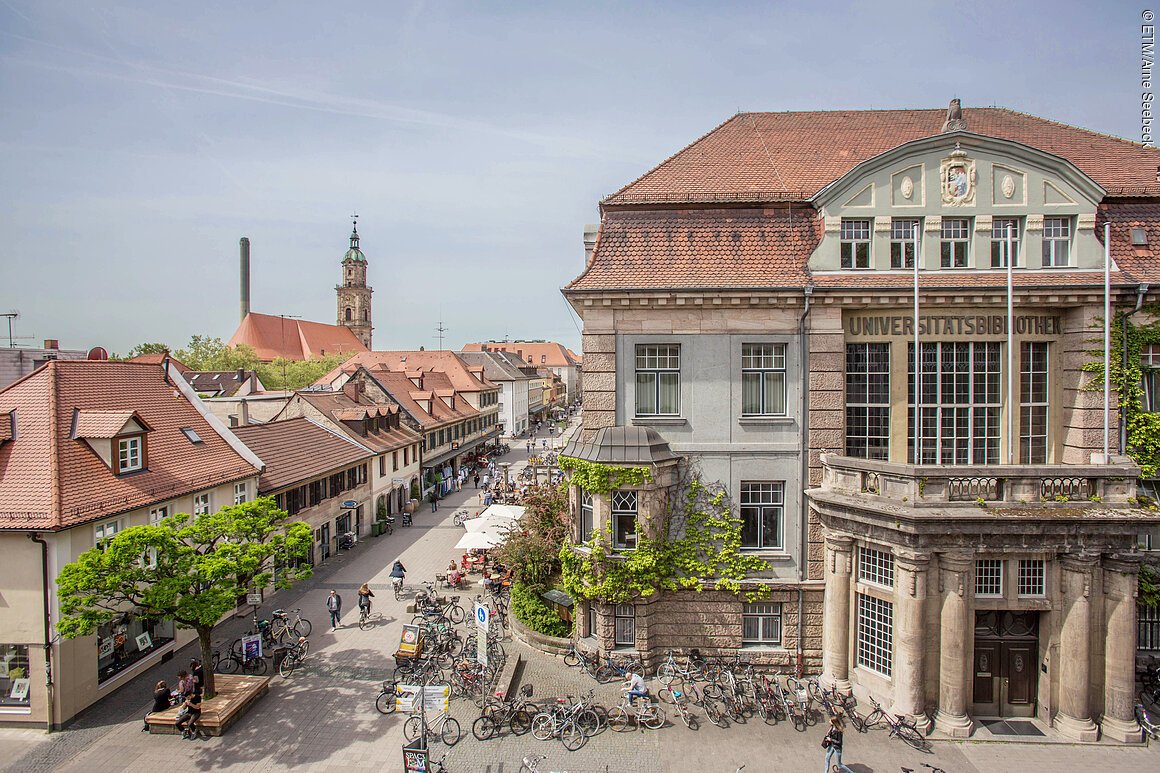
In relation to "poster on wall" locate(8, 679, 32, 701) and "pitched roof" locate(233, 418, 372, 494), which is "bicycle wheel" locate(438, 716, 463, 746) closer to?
"poster on wall" locate(8, 679, 32, 701)

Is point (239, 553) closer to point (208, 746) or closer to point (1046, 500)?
point (208, 746)

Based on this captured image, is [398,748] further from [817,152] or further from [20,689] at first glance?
[817,152]

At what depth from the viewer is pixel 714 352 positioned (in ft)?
55.1

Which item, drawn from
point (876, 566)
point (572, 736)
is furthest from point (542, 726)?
point (876, 566)

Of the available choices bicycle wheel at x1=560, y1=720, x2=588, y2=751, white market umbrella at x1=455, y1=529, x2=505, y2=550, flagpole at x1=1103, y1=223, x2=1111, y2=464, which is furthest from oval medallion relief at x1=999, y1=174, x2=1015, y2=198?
white market umbrella at x1=455, y1=529, x2=505, y2=550

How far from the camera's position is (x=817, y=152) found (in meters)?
18.9

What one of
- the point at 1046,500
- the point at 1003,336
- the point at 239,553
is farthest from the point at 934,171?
the point at 239,553

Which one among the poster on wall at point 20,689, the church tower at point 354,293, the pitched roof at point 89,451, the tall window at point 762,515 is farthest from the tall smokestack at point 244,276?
the tall window at point 762,515

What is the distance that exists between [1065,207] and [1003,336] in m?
3.60

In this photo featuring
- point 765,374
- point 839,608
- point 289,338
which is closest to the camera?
point 839,608

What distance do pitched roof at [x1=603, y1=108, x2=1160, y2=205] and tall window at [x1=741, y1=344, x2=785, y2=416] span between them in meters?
4.29

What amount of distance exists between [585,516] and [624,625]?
11.0 ft

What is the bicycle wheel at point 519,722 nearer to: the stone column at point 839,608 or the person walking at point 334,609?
the stone column at point 839,608

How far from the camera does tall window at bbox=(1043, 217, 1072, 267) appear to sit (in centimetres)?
1611
